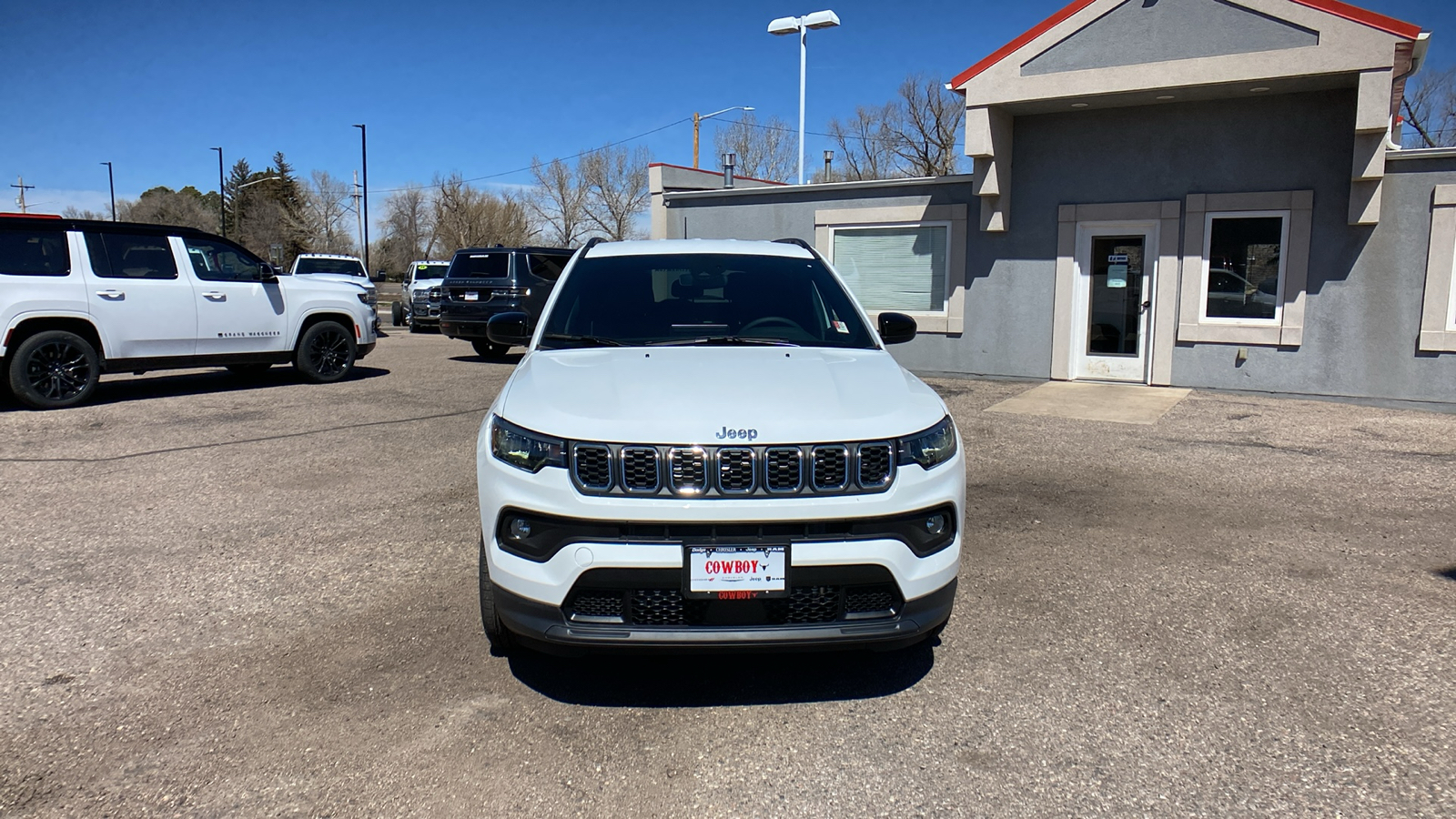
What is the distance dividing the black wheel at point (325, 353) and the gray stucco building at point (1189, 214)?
25.1ft

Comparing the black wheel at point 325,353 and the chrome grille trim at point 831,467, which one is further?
the black wheel at point 325,353

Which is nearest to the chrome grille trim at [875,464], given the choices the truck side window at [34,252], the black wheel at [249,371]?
the truck side window at [34,252]

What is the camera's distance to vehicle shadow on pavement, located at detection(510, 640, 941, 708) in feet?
11.6

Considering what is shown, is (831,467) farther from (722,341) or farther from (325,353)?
(325,353)

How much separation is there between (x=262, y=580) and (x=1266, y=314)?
37.8ft

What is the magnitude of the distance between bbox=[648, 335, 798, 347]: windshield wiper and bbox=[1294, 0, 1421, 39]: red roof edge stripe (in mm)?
9472

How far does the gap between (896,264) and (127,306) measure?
1002 cm

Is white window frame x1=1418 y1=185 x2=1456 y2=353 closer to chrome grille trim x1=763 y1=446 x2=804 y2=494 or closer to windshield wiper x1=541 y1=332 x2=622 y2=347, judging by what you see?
windshield wiper x1=541 y1=332 x2=622 y2=347

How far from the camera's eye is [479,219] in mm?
61562

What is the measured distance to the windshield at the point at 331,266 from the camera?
24.2 metres

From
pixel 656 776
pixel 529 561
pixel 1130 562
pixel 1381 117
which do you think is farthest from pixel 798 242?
pixel 1381 117

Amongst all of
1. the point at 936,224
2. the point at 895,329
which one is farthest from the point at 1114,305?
the point at 895,329

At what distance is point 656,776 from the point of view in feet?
9.82

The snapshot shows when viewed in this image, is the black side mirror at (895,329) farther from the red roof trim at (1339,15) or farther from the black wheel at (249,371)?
the black wheel at (249,371)
